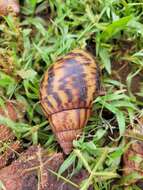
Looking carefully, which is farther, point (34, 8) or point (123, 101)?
point (34, 8)

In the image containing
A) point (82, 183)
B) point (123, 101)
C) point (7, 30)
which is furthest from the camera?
point (7, 30)

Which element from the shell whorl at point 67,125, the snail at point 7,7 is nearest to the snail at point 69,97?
the shell whorl at point 67,125

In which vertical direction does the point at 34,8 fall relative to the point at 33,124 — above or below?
above

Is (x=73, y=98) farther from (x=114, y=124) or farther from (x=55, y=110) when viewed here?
(x=114, y=124)

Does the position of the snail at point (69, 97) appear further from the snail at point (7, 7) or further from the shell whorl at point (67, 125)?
the snail at point (7, 7)

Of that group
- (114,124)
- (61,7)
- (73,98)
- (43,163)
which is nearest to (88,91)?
(73,98)

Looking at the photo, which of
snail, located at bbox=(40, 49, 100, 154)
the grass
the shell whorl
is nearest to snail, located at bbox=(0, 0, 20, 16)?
the grass

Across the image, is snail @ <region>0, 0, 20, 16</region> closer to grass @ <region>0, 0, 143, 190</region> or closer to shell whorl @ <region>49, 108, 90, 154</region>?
grass @ <region>0, 0, 143, 190</region>
